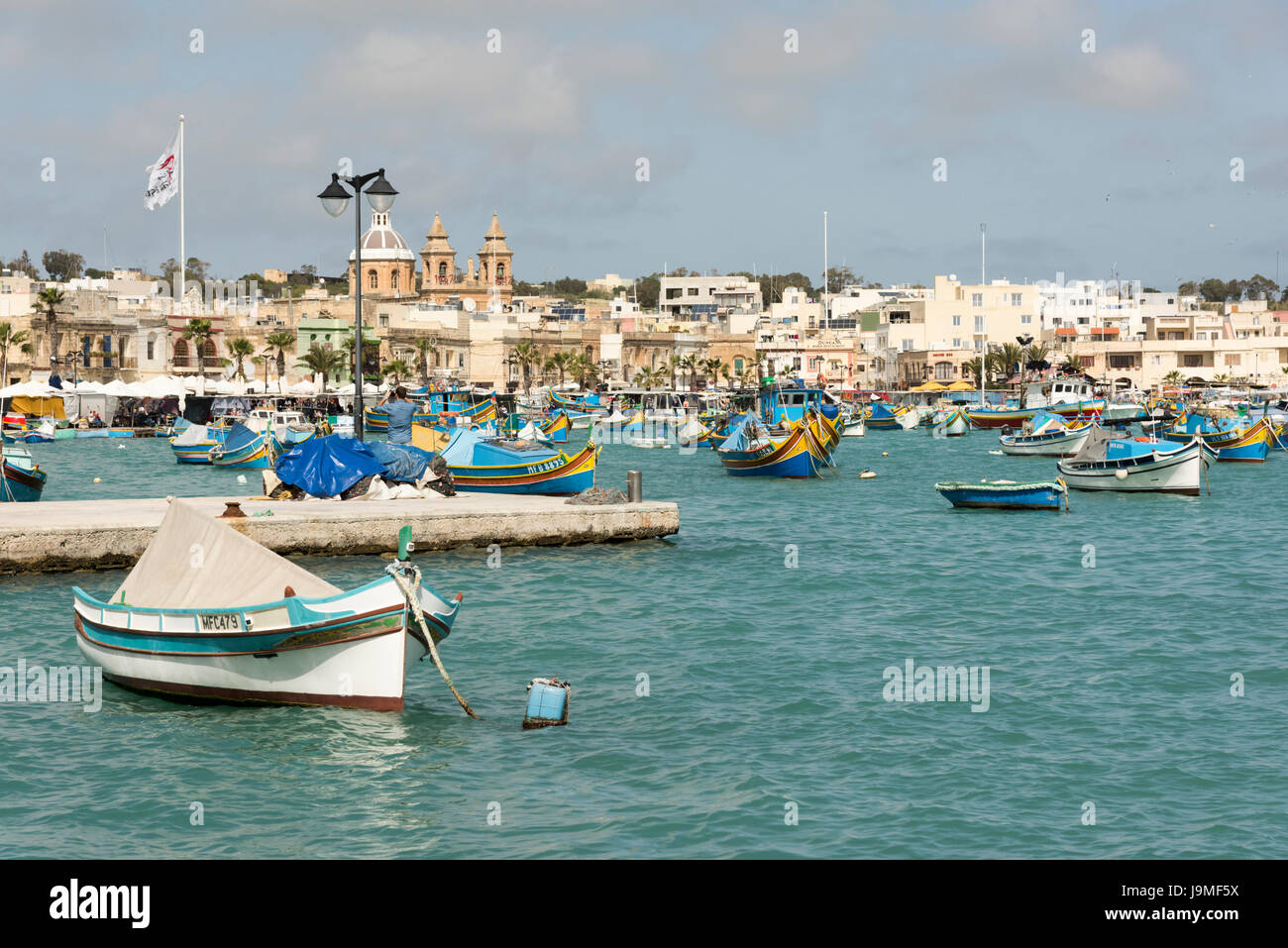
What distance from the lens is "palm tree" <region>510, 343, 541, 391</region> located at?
135 m

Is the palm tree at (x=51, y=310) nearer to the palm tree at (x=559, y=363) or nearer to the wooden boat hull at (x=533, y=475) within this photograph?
the palm tree at (x=559, y=363)

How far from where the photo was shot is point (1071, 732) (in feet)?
45.6

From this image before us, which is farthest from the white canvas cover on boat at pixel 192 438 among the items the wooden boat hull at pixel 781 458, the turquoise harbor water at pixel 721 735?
the turquoise harbor water at pixel 721 735

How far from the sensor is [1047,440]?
66562 mm

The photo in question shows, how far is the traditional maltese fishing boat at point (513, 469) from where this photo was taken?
34.1 meters

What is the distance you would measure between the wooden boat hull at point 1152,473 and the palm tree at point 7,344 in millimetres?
73549

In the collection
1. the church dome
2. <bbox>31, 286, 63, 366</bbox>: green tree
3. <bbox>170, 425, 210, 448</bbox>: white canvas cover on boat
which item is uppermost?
the church dome

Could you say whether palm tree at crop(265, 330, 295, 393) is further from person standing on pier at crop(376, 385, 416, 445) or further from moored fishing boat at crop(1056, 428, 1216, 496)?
person standing on pier at crop(376, 385, 416, 445)

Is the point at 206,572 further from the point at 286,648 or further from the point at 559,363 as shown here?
the point at 559,363

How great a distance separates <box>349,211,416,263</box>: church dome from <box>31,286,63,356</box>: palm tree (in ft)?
A: 160

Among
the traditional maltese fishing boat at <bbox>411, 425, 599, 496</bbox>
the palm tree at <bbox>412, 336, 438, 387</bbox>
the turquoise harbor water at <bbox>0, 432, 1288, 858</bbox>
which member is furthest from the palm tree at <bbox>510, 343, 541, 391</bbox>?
the turquoise harbor water at <bbox>0, 432, 1288, 858</bbox>
